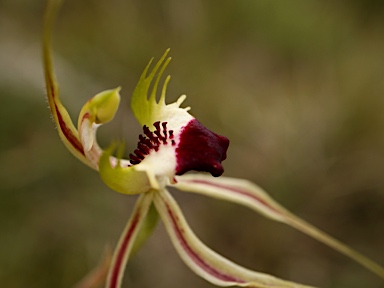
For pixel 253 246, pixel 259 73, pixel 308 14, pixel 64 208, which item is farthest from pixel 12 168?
pixel 308 14

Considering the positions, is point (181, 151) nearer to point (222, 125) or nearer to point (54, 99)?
point (54, 99)

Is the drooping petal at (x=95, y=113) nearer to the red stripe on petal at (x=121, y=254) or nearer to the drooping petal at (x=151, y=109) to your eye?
the drooping petal at (x=151, y=109)

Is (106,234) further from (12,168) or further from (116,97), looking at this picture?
(116,97)

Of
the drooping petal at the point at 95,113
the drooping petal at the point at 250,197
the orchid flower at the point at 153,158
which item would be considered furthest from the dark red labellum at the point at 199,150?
the drooping petal at the point at 250,197

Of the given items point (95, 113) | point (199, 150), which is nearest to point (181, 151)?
point (199, 150)

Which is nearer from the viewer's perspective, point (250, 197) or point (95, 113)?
point (95, 113)

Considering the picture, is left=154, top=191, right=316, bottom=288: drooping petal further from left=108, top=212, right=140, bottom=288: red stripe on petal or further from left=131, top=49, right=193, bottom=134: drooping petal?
left=131, top=49, right=193, bottom=134: drooping petal
